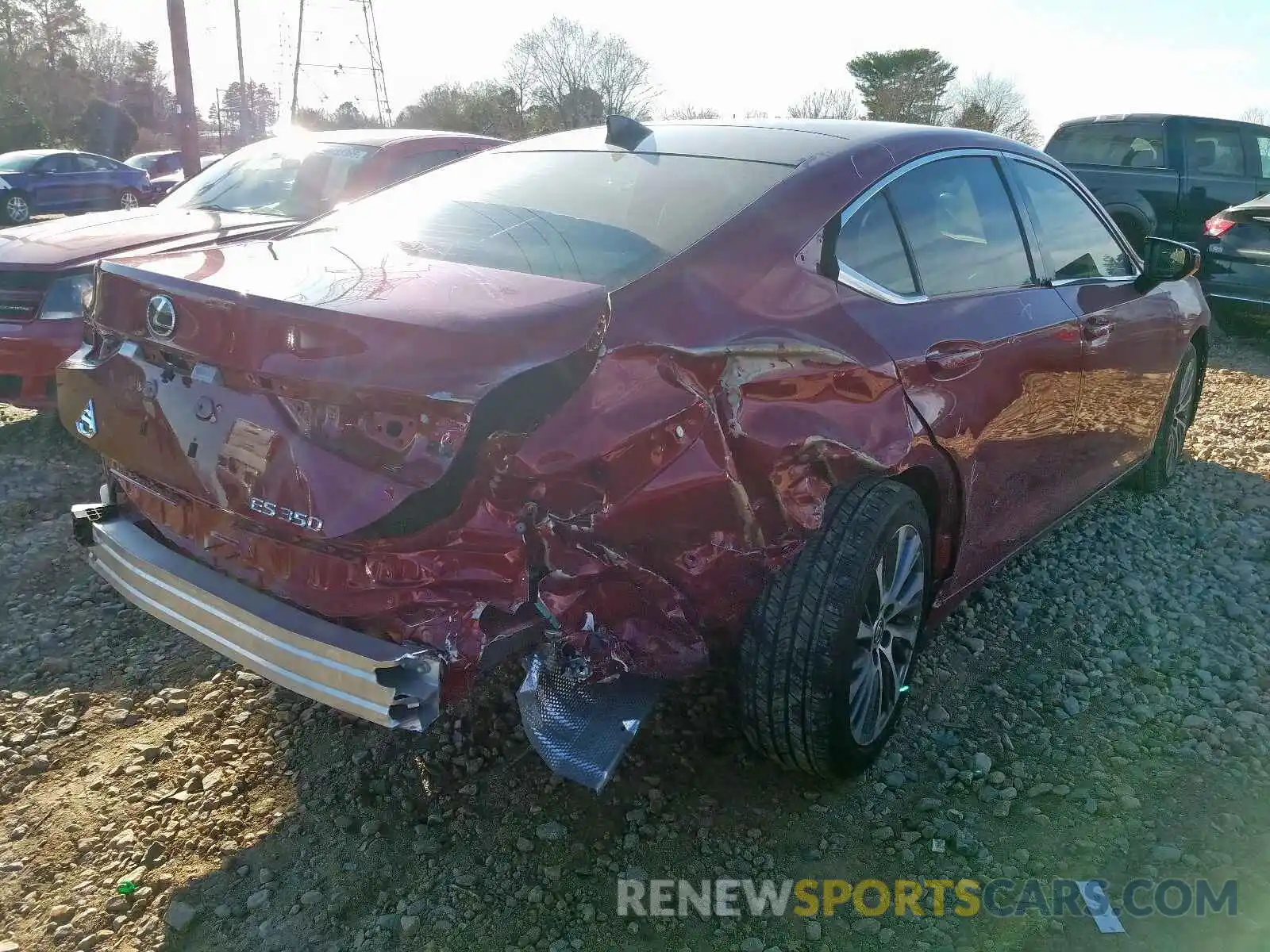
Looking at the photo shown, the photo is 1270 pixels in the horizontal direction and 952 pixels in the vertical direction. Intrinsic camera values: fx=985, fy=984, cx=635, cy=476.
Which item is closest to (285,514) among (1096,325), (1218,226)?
(1096,325)

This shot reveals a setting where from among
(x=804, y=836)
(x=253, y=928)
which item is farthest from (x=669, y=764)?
(x=253, y=928)

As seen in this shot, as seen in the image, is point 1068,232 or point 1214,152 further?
point 1214,152

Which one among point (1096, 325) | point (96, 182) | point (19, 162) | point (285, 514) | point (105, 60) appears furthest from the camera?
point (105, 60)

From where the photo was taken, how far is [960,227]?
9.93 ft

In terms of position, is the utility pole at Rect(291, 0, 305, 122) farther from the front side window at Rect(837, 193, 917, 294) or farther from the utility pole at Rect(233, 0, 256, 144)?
the front side window at Rect(837, 193, 917, 294)

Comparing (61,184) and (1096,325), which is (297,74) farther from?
(1096,325)

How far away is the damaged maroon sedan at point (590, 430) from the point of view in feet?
6.45

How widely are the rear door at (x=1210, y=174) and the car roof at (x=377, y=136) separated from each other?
6567mm

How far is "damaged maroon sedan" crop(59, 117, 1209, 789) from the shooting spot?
1.96 meters

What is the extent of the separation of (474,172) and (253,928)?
2194mm

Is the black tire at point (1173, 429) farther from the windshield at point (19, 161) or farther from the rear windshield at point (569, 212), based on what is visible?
the windshield at point (19, 161)

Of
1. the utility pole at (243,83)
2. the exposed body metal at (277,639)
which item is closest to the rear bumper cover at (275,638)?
the exposed body metal at (277,639)

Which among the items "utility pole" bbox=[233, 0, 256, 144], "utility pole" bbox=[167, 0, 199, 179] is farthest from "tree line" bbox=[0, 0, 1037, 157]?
"utility pole" bbox=[167, 0, 199, 179]

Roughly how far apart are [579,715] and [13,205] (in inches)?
794
